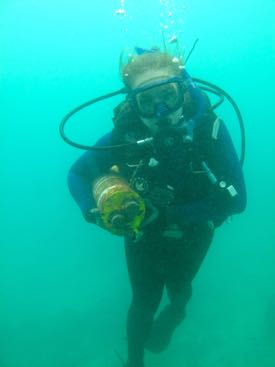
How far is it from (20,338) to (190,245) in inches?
445

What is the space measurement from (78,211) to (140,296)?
22811 mm

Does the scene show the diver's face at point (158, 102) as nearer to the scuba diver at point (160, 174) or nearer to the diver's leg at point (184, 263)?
the scuba diver at point (160, 174)

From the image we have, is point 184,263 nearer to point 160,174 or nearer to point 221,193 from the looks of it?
point 221,193

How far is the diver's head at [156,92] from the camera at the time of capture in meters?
3.32

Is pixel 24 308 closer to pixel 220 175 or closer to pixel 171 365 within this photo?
pixel 171 365

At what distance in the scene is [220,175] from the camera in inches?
150

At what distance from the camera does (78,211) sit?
26.8 m

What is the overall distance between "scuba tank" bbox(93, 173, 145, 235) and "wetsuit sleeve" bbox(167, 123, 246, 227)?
84 cm

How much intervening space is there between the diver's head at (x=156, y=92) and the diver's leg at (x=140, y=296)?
1.41 m

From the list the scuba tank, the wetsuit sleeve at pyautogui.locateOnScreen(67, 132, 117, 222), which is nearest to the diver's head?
the wetsuit sleeve at pyautogui.locateOnScreen(67, 132, 117, 222)

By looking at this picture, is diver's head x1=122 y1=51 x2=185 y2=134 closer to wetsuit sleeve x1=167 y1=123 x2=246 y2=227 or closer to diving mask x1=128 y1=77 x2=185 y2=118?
diving mask x1=128 y1=77 x2=185 y2=118

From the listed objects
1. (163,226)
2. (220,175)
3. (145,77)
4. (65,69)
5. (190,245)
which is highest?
(145,77)

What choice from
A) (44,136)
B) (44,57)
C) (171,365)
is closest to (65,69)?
(44,57)

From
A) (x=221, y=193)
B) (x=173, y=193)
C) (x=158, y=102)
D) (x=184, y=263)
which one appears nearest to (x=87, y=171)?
(x=173, y=193)
